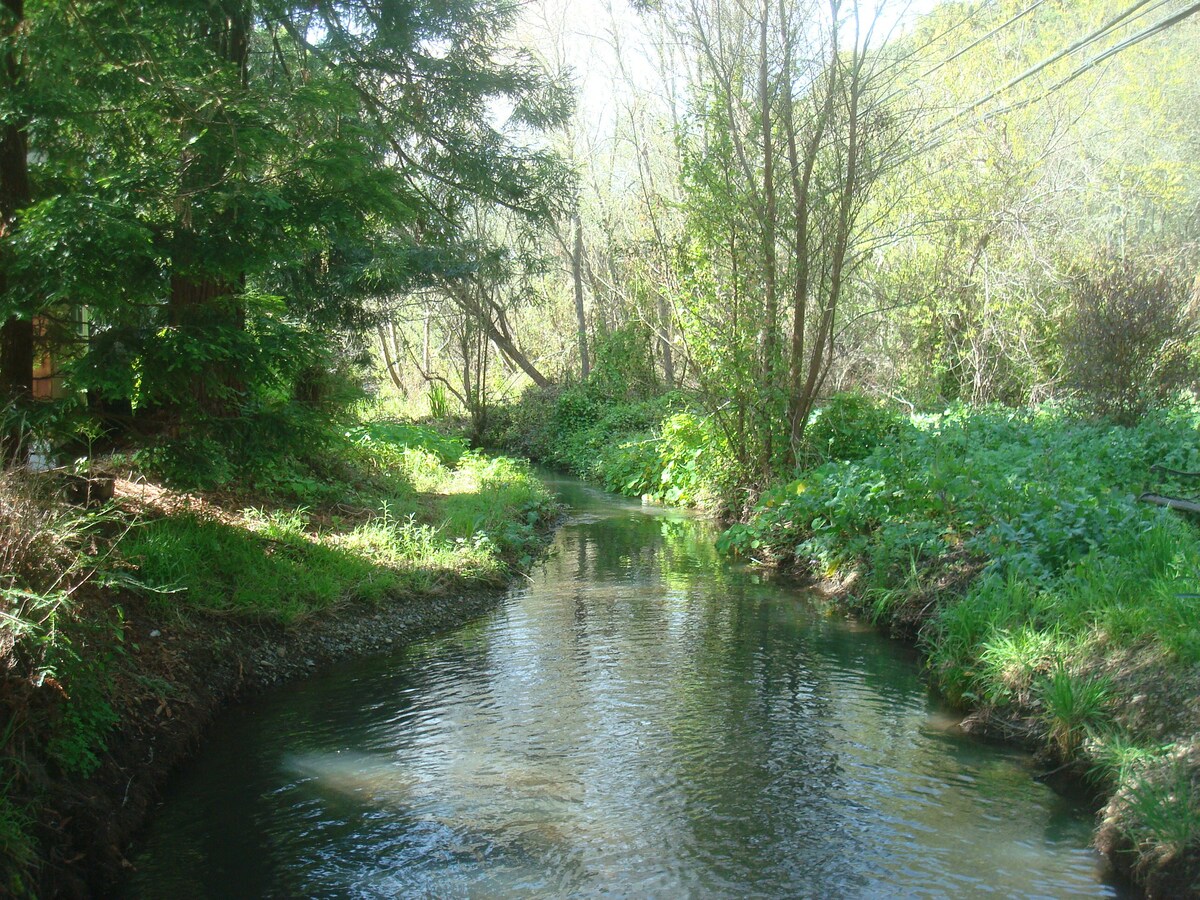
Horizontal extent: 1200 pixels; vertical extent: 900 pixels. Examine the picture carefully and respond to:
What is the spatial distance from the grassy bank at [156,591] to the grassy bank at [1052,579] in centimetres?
402

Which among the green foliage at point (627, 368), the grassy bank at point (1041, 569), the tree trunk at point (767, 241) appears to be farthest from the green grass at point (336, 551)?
the green foliage at point (627, 368)

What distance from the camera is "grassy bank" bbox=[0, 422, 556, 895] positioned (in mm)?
4211

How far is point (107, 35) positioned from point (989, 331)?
14859 mm

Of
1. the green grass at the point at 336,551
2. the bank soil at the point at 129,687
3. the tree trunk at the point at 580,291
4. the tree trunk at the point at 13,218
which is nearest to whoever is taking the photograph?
the bank soil at the point at 129,687

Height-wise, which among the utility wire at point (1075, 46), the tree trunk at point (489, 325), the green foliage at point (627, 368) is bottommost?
the green foliage at point (627, 368)

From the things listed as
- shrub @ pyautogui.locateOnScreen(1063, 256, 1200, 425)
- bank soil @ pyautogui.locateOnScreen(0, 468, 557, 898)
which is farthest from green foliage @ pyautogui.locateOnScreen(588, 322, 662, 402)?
bank soil @ pyautogui.locateOnScreen(0, 468, 557, 898)

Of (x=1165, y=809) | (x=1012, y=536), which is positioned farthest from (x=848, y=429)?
(x=1165, y=809)

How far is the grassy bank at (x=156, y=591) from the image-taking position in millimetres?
4211

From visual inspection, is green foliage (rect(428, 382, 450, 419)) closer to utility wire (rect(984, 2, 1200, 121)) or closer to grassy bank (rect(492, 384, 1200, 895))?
grassy bank (rect(492, 384, 1200, 895))

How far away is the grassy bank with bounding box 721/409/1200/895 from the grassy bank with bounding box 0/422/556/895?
13.2 ft

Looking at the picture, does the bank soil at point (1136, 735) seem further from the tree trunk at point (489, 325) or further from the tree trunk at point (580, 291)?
the tree trunk at point (580, 291)

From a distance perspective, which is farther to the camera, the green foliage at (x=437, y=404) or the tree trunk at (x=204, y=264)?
the green foliage at (x=437, y=404)

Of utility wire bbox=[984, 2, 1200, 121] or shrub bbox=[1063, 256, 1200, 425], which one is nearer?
utility wire bbox=[984, 2, 1200, 121]

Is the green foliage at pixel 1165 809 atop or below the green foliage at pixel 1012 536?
below
